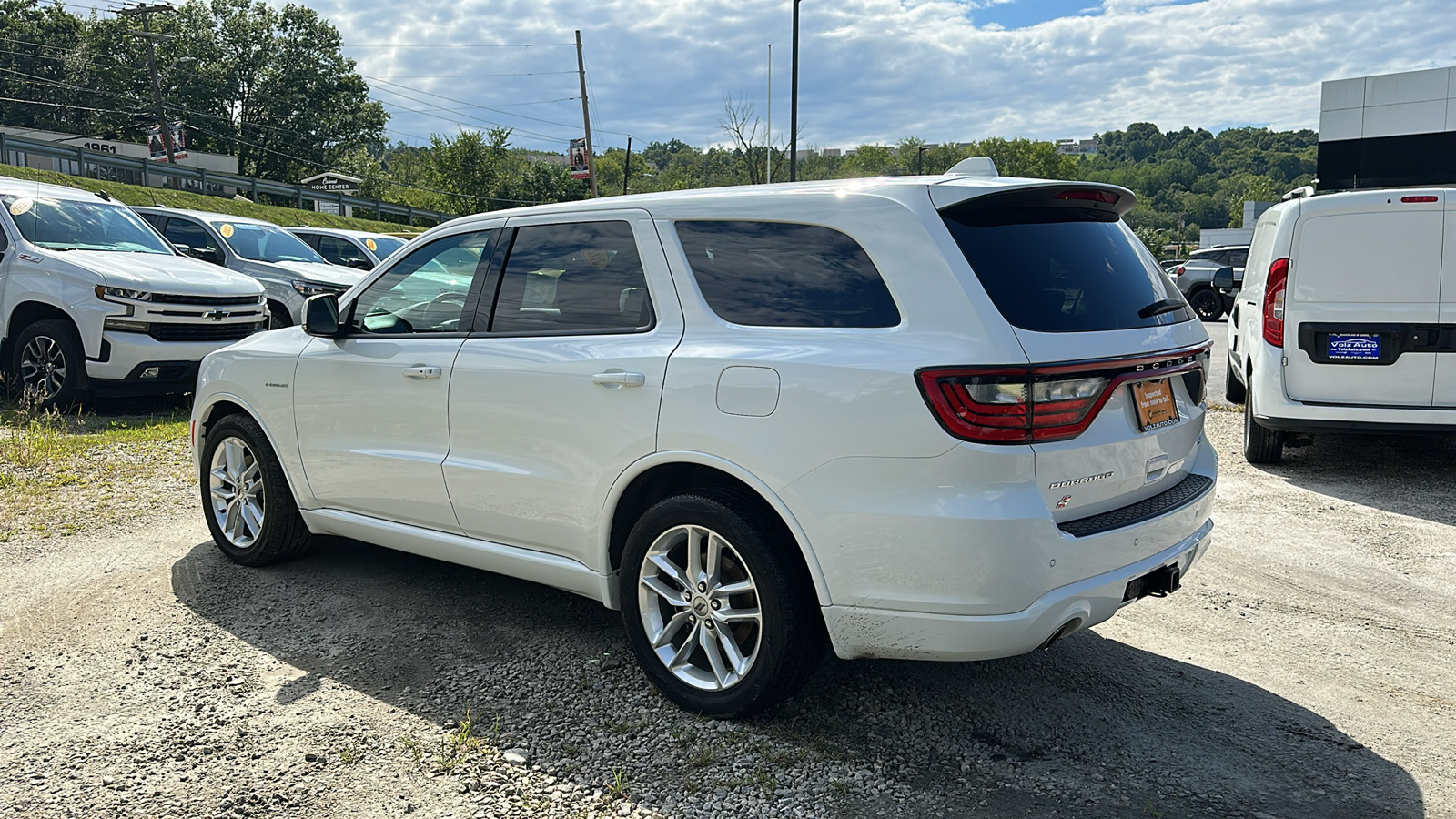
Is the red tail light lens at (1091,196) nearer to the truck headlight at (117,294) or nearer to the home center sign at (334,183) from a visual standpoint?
the truck headlight at (117,294)

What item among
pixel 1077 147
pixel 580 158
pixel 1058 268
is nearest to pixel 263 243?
pixel 1058 268

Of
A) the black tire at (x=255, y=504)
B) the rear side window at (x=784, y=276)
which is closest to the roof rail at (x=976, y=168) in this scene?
the rear side window at (x=784, y=276)

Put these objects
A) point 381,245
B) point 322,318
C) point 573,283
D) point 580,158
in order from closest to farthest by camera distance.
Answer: point 573,283 < point 322,318 < point 381,245 < point 580,158

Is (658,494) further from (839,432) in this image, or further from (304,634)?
(304,634)

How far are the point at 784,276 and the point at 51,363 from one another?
27.5 feet

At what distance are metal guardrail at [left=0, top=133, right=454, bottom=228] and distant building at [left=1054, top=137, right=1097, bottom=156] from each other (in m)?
101

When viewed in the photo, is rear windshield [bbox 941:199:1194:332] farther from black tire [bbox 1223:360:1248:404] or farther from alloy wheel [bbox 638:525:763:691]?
black tire [bbox 1223:360:1248:404]

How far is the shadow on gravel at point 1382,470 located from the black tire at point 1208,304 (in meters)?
15.4

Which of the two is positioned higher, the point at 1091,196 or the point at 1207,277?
the point at 1091,196

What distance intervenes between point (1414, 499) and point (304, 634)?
6.72m

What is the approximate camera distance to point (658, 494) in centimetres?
374

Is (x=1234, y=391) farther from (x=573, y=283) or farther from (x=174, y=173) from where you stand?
(x=174, y=173)

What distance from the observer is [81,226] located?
1001 cm

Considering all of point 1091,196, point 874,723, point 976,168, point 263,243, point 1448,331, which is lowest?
point 874,723
